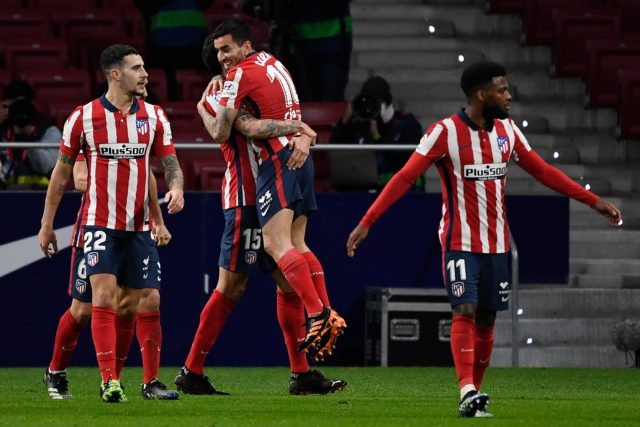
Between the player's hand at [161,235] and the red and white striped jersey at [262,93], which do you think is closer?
the player's hand at [161,235]

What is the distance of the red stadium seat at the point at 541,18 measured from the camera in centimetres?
1859

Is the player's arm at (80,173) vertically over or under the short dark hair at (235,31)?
under

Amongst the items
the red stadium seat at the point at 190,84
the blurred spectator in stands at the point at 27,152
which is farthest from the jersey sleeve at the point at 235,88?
the red stadium seat at the point at 190,84

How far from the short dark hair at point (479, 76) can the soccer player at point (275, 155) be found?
123 cm

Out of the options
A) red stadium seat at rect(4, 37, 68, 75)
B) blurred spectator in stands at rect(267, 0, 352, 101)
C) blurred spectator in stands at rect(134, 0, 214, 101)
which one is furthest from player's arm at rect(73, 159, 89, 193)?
red stadium seat at rect(4, 37, 68, 75)

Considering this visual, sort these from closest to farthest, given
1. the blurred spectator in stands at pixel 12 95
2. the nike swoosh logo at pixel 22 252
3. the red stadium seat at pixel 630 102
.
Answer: the nike swoosh logo at pixel 22 252 → the blurred spectator in stands at pixel 12 95 → the red stadium seat at pixel 630 102

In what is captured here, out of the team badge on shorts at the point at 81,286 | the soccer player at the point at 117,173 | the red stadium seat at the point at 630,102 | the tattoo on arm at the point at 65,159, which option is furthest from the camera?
the red stadium seat at the point at 630,102

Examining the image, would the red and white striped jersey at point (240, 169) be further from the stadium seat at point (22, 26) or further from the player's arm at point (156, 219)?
the stadium seat at point (22, 26)

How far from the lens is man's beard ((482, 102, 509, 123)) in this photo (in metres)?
9.08

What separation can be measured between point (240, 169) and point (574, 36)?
8.78 m

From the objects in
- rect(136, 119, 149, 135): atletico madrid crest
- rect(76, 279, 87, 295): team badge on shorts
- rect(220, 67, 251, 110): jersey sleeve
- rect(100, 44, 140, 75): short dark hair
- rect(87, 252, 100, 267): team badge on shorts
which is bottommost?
rect(76, 279, 87, 295): team badge on shorts

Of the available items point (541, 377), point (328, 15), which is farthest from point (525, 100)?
point (541, 377)

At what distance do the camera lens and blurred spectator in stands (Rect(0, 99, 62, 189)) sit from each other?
257 centimetres

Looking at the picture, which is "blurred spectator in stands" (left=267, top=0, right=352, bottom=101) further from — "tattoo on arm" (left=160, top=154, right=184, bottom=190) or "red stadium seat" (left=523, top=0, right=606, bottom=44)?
"tattoo on arm" (left=160, top=154, right=184, bottom=190)
